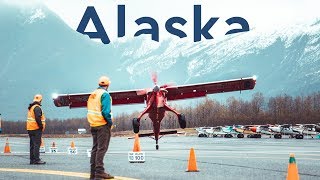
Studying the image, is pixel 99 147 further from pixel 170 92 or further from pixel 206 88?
pixel 206 88

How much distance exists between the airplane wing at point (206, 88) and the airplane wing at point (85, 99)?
2.19 m

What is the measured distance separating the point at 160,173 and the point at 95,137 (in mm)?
2071

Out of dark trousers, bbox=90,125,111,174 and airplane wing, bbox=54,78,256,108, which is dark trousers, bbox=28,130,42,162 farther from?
airplane wing, bbox=54,78,256,108

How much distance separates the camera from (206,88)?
1352 inches

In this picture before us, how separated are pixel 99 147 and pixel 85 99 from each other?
956 inches

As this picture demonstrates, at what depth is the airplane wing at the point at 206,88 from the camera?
1294 inches

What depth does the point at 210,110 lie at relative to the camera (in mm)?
171125

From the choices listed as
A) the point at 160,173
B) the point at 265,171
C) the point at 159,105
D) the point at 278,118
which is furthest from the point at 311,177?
the point at 278,118

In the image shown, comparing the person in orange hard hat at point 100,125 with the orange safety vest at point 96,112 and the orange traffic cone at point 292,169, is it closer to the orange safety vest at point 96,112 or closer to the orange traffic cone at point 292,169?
the orange safety vest at point 96,112

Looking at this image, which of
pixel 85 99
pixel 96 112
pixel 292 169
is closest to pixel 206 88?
pixel 85 99

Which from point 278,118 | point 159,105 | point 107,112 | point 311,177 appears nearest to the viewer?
point 107,112

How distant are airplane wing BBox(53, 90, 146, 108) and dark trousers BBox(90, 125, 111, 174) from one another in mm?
22470

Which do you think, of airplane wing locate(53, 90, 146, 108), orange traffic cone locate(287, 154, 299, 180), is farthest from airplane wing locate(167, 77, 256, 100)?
orange traffic cone locate(287, 154, 299, 180)

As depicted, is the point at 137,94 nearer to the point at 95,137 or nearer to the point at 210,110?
the point at 95,137
